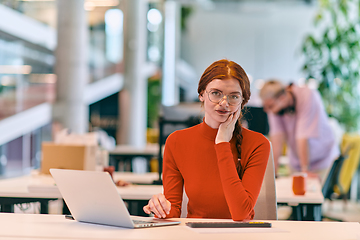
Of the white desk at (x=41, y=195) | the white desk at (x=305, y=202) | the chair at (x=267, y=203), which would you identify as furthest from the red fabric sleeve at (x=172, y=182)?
the white desk at (x=305, y=202)

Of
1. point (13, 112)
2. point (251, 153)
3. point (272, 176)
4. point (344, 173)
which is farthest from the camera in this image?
point (13, 112)

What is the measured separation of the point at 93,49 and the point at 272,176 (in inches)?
384

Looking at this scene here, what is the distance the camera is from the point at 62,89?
773cm

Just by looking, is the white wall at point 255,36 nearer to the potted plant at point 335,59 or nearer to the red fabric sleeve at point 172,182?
the potted plant at point 335,59

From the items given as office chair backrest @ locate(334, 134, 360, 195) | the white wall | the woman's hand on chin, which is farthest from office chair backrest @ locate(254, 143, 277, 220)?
the white wall

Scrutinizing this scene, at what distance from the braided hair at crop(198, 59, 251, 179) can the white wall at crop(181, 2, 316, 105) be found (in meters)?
11.4

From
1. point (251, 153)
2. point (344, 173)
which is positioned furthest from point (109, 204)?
point (344, 173)

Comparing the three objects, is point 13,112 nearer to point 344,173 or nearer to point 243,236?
point 344,173

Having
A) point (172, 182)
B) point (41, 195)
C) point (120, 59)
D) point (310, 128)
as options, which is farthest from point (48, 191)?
point (120, 59)

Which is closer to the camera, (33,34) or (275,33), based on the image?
(33,34)

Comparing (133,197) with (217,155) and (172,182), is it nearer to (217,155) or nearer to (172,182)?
(172,182)

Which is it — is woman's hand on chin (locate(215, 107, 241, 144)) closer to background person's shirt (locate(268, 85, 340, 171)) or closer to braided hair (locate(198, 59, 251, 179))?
braided hair (locate(198, 59, 251, 179))

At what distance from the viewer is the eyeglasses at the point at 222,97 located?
160 cm

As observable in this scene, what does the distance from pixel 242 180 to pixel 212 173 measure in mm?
124
